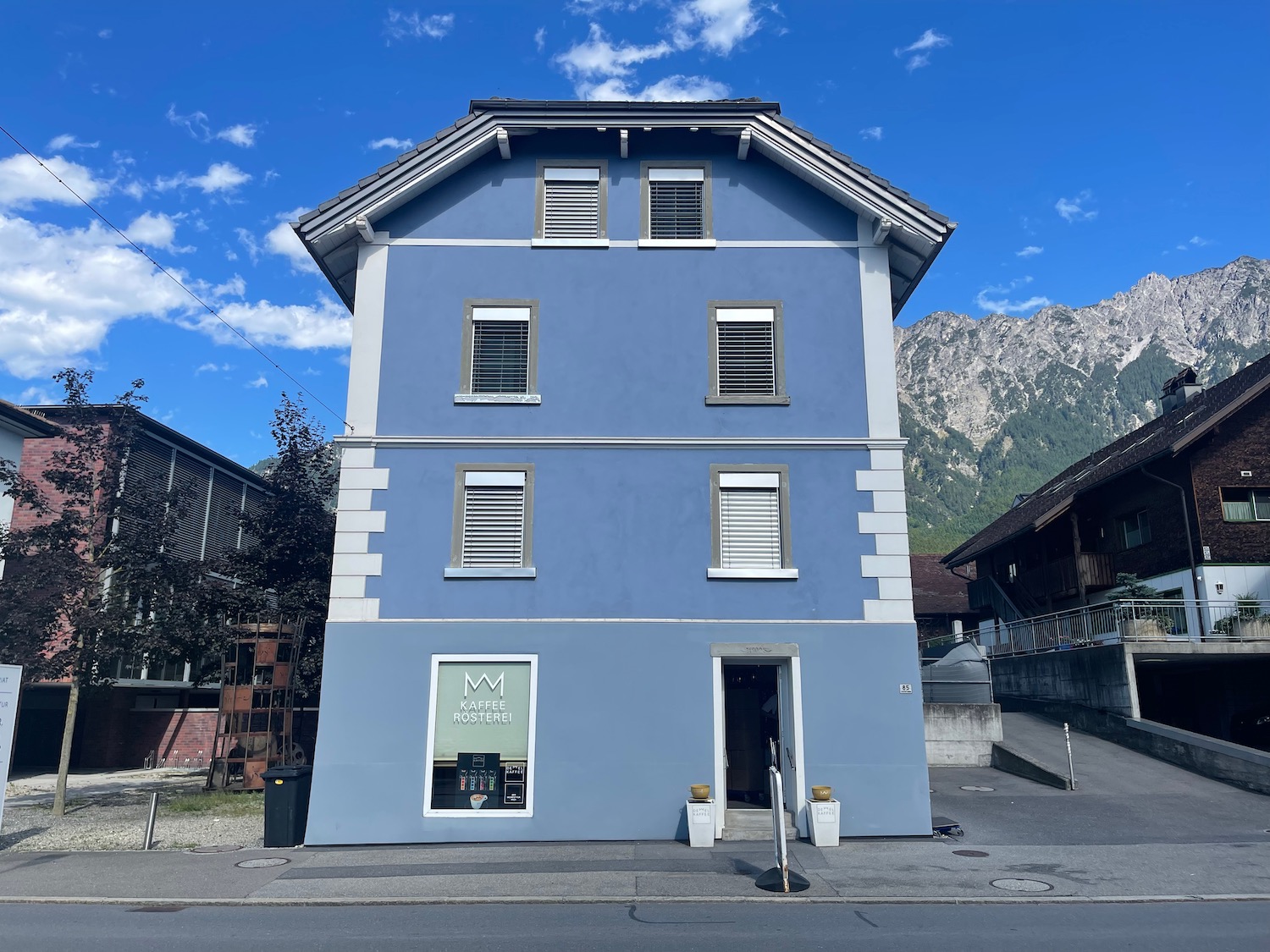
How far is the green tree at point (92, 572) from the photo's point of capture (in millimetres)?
17438

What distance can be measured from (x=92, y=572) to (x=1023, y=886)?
1661 cm

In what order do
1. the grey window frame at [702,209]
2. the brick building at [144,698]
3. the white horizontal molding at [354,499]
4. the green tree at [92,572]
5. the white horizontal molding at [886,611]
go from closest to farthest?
1. the white horizontal molding at [886,611]
2. the white horizontal molding at [354,499]
3. the grey window frame at [702,209]
4. the green tree at [92,572]
5. the brick building at [144,698]

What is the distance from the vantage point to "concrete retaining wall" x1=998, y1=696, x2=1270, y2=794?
1772 centimetres

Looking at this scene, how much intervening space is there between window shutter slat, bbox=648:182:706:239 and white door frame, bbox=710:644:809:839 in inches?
280

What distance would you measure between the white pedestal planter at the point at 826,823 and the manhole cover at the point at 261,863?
24.1 ft

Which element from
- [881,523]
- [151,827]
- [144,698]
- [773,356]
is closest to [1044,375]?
[144,698]

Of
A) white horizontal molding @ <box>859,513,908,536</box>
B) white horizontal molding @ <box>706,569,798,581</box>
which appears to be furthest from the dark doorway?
white horizontal molding @ <box>859,513,908,536</box>

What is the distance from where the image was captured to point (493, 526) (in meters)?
15.2

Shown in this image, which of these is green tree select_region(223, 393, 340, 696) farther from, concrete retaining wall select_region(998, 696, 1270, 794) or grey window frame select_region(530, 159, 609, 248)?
concrete retaining wall select_region(998, 696, 1270, 794)

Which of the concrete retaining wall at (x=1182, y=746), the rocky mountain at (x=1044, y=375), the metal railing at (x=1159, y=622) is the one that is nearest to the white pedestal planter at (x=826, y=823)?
the concrete retaining wall at (x=1182, y=746)

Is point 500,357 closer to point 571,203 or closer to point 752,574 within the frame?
point 571,203

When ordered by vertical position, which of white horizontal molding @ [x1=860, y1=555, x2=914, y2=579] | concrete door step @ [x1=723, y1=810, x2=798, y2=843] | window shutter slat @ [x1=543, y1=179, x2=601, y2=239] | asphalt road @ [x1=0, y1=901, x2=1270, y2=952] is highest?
window shutter slat @ [x1=543, y1=179, x2=601, y2=239]

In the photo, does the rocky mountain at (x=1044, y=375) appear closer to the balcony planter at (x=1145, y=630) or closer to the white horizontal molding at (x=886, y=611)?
the balcony planter at (x=1145, y=630)

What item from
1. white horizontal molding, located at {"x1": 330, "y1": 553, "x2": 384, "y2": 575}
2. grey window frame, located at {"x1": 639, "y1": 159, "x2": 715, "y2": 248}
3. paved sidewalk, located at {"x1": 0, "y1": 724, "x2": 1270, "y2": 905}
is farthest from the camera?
grey window frame, located at {"x1": 639, "y1": 159, "x2": 715, "y2": 248}
